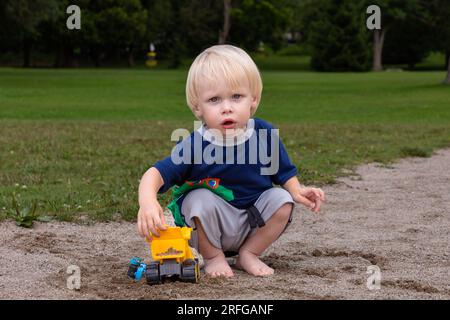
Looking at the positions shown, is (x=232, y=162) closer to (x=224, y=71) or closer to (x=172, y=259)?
(x=224, y=71)

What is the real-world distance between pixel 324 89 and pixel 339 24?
24.0 metres

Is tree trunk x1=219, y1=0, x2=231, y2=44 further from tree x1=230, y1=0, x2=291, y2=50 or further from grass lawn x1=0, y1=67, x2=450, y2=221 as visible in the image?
grass lawn x1=0, y1=67, x2=450, y2=221

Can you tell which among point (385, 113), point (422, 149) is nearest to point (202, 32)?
point (385, 113)

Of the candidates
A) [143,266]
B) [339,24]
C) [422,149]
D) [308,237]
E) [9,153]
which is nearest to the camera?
[143,266]

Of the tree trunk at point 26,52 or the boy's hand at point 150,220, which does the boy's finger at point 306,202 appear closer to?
the boy's hand at point 150,220

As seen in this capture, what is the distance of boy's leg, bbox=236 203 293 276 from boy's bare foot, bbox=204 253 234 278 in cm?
13

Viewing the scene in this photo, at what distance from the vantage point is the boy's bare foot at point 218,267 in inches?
164

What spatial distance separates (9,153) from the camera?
31.9 ft

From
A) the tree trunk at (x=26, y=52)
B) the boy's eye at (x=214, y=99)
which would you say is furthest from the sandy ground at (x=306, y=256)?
the tree trunk at (x=26, y=52)

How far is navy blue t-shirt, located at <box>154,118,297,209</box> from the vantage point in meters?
4.23

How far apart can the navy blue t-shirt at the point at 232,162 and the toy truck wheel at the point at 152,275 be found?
18.9 inches

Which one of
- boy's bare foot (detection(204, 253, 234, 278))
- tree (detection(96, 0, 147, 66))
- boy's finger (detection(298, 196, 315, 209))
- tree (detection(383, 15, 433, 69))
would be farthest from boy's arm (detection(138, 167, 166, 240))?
tree (detection(383, 15, 433, 69))

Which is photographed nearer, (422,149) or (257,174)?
(257,174)
